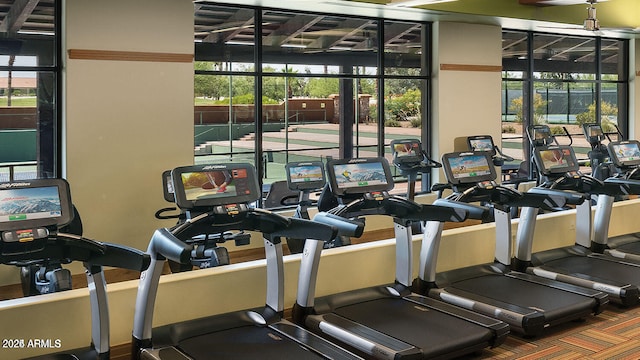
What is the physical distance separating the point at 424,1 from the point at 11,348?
558cm

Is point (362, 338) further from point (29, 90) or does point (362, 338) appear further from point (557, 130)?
point (557, 130)

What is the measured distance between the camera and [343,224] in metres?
4.21

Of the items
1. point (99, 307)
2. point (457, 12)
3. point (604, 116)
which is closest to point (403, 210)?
point (99, 307)

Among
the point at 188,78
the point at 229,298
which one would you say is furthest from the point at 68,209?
the point at 188,78

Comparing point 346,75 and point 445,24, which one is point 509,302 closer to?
point 346,75

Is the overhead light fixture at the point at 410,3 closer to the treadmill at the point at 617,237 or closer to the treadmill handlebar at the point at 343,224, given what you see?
the treadmill at the point at 617,237

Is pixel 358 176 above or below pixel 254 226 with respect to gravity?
above

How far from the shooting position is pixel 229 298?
13.7ft

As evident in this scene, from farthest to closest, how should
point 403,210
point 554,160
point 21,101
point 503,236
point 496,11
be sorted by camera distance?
point 496,11
point 21,101
point 554,160
point 503,236
point 403,210

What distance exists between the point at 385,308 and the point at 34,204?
89.5 inches

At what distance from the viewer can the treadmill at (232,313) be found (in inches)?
141

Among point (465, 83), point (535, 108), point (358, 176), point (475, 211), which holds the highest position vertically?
point (465, 83)

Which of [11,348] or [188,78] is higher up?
[188,78]

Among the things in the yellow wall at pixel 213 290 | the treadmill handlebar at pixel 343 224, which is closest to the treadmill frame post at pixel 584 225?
the yellow wall at pixel 213 290
